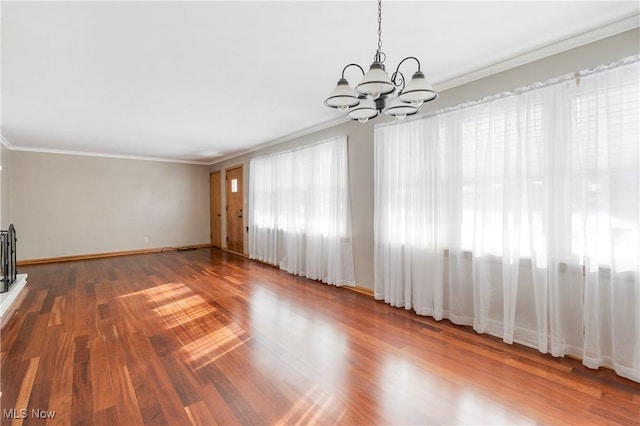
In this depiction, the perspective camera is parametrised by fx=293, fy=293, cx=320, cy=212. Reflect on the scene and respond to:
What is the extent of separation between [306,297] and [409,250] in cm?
154

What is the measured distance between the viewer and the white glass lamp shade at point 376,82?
1.58 metres

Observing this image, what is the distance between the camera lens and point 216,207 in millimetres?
8539

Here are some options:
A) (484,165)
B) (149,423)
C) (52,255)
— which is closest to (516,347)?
(484,165)

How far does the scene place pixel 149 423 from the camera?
170cm

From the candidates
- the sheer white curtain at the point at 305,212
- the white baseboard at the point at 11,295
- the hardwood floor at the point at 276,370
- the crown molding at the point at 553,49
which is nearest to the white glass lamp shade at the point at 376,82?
the crown molding at the point at 553,49

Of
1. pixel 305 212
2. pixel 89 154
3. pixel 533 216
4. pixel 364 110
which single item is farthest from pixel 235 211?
pixel 533 216

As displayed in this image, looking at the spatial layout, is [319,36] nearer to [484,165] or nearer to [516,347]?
[484,165]

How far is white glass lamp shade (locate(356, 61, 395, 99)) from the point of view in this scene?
1577mm

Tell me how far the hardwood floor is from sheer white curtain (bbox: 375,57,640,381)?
27 centimetres

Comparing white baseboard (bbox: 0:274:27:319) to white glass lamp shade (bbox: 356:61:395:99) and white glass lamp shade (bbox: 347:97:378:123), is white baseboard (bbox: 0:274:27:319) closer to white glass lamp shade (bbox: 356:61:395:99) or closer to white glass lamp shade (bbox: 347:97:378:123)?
white glass lamp shade (bbox: 347:97:378:123)

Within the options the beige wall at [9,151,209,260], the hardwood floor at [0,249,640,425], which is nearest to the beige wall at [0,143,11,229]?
the beige wall at [9,151,209,260]

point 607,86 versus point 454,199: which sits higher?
point 607,86

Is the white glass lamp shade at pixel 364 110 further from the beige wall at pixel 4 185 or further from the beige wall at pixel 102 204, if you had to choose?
the beige wall at pixel 102 204

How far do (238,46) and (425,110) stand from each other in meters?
Result: 2.10
